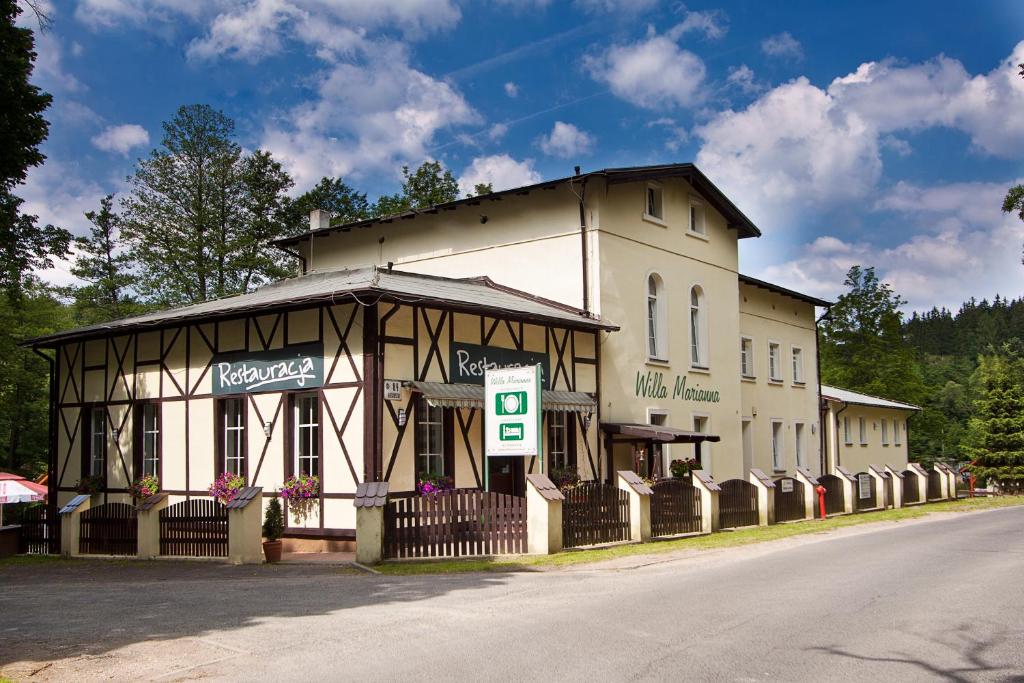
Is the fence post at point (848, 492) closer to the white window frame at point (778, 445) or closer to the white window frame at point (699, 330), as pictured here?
the white window frame at point (699, 330)

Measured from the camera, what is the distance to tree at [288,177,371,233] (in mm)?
43625

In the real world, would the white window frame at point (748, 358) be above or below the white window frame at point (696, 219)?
below

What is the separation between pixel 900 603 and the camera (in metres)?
9.78

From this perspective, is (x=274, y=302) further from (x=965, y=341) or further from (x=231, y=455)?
(x=965, y=341)

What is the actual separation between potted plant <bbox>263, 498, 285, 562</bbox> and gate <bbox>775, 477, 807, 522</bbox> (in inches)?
471

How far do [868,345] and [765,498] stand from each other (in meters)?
44.2

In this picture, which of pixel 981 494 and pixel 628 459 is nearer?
pixel 628 459

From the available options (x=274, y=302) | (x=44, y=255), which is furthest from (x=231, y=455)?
(x=44, y=255)

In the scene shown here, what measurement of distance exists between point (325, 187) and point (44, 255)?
1086 inches

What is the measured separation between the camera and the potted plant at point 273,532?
50.4 feet

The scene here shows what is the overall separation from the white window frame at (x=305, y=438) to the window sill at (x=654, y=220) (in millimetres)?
10627

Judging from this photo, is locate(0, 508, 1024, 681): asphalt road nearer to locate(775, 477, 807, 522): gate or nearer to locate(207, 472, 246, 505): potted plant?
locate(207, 472, 246, 505): potted plant

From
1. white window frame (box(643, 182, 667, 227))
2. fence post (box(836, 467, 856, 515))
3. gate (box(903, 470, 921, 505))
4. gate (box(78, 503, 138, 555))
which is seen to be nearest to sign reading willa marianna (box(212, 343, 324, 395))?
gate (box(78, 503, 138, 555))

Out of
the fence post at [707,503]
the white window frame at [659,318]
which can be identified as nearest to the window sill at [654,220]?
the white window frame at [659,318]
